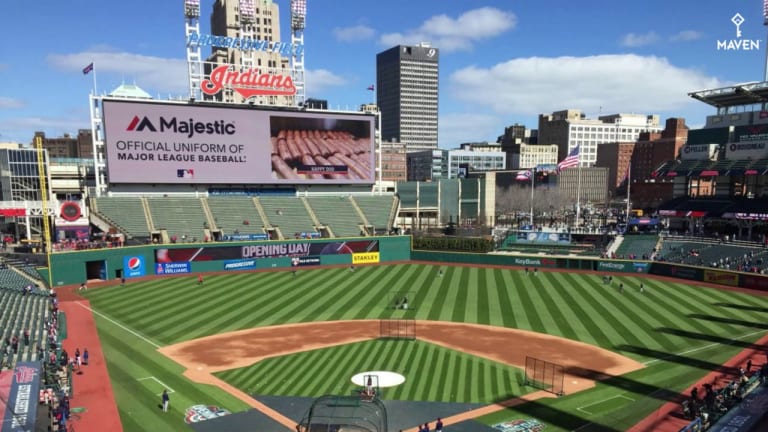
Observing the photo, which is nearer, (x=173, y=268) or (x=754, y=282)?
(x=754, y=282)

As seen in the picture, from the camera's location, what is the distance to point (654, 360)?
27.9 metres

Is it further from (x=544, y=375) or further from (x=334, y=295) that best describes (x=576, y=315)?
(x=334, y=295)

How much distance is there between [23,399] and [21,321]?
55.2 feet

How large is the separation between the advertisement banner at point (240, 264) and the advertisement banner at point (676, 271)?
4524cm

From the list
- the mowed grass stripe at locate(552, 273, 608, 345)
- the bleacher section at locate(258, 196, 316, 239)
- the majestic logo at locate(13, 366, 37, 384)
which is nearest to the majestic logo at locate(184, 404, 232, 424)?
the majestic logo at locate(13, 366, 37, 384)

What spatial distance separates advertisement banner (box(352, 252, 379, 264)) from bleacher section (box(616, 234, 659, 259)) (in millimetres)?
30266

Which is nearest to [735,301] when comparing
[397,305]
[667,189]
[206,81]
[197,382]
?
[397,305]

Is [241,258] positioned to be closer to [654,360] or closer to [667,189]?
[654,360]

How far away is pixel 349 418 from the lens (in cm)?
1808

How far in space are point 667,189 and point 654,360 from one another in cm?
8953

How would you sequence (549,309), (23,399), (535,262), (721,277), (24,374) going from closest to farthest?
(23,399)
(24,374)
(549,309)
(721,277)
(535,262)

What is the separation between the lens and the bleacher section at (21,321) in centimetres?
2678

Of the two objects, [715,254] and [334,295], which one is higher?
[715,254]

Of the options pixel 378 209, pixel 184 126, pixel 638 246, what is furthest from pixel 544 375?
pixel 184 126
